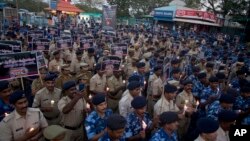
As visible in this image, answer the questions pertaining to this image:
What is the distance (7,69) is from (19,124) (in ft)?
8.89

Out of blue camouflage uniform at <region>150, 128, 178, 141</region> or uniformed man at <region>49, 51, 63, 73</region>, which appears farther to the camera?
uniformed man at <region>49, 51, 63, 73</region>

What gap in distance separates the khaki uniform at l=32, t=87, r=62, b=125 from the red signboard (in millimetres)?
33927

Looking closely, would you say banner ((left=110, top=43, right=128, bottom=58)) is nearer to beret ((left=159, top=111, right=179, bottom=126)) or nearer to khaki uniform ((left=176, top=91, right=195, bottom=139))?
khaki uniform ((left=176, top=91, right=195, bottom=139))

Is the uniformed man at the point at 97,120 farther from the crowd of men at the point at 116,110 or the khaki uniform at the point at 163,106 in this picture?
the khaki uniform at the point at 163,106

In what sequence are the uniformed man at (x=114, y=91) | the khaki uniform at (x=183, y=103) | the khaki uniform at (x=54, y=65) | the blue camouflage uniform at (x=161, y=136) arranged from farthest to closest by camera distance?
the khaki uniform at (x=54, y=65)
the uniformed man at (x=114, y=91)
the khaki uniform at (x=183, y=103)
the blue camouflage uniform at (x=161, y=136)

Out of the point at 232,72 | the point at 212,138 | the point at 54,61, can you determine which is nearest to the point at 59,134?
the point at 212,138

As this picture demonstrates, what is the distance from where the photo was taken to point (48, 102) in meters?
6.31

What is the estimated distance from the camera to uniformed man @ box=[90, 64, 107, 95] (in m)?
7.97

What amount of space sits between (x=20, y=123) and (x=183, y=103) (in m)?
3.72

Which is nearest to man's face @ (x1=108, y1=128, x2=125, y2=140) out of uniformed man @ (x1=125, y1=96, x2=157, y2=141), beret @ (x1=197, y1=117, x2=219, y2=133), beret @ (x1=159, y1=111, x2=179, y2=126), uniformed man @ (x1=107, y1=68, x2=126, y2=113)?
beret @ (x1=159, y1=111, x2=179, y2=126)

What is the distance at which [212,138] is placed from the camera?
403 cm

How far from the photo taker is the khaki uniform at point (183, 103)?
22.3ft

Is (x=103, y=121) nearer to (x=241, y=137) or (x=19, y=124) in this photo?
(x=19, y=124)

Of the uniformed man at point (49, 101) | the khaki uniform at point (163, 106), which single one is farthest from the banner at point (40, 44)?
the khaki uniform at point (163, 106)
